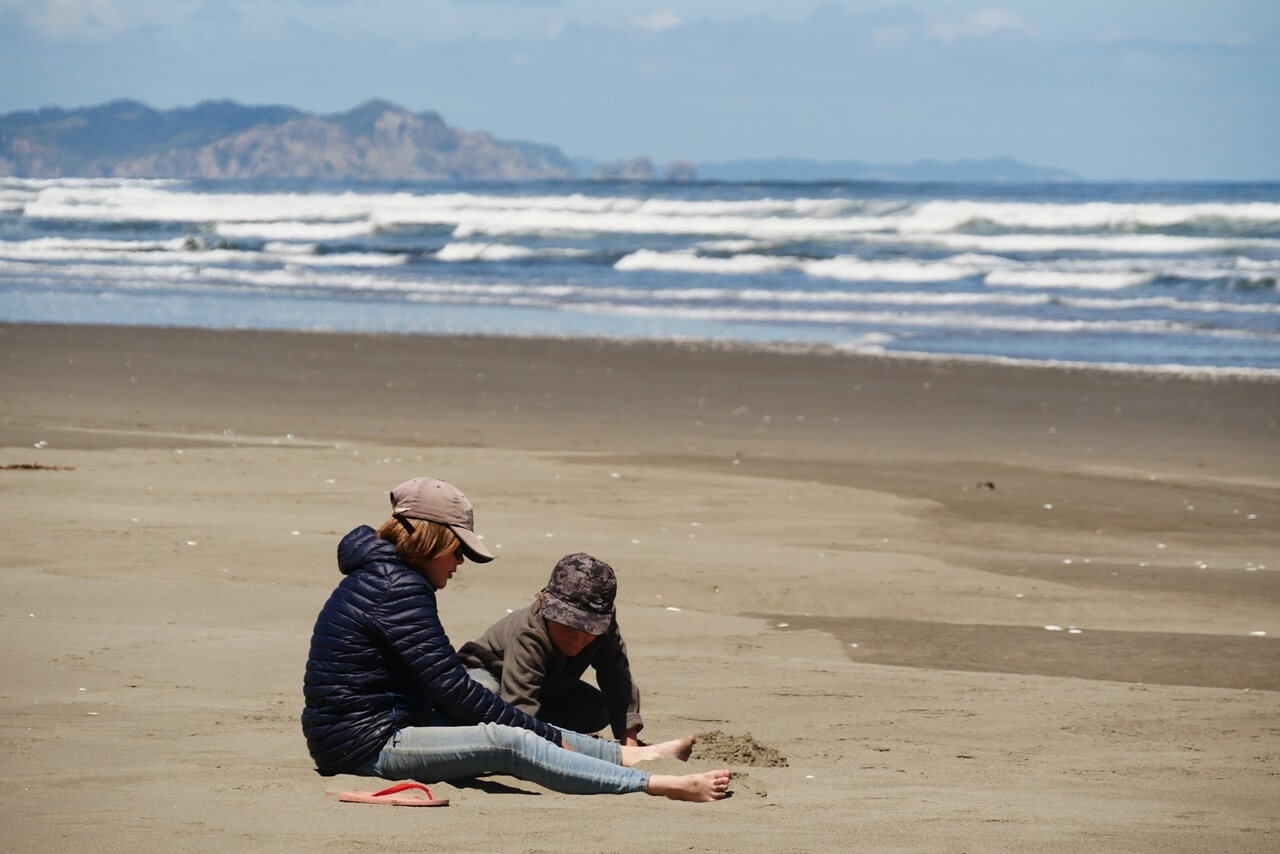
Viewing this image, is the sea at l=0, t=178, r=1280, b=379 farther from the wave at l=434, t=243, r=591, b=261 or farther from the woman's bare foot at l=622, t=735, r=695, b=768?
the woman's bare foot at l=622, t=735, r=695, b=768

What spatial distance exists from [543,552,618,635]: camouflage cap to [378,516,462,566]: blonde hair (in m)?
0.50

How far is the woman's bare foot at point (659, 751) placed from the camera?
4805mm

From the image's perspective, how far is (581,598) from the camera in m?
4.79

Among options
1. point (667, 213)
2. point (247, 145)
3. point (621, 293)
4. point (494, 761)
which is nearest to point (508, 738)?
point (494, 761)

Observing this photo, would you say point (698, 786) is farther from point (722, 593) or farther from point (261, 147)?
point (261, 147)

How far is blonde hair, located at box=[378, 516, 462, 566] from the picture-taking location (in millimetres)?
4379

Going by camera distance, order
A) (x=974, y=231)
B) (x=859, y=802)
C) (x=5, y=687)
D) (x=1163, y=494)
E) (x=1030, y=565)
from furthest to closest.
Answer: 1. (x=974, y=231)
2. (x=1163, y=494)
3. (x=1030, y=565)
4. (x=5, y=687)
5. (x=859, y=802)

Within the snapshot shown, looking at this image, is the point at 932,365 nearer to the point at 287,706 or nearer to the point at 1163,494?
the point at 1163,494

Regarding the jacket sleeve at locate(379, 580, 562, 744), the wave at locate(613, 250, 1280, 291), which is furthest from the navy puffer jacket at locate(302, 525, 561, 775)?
the wave at locate(613, 250, 1280, 291)

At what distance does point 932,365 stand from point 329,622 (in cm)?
1433

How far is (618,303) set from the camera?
2645 centimetres

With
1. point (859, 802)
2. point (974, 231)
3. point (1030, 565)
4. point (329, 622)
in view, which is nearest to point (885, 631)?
point (1030, 565)

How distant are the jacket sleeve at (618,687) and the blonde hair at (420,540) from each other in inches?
34.9

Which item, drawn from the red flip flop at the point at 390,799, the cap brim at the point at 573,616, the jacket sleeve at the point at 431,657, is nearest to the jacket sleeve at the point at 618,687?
the cap brim at the point at 573,616
